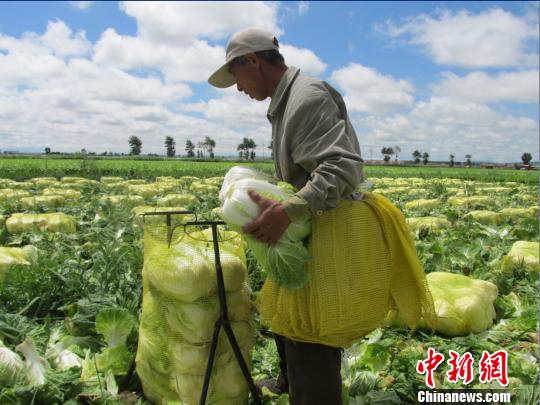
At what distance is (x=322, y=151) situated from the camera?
214 centimetres

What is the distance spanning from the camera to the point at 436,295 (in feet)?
12.8

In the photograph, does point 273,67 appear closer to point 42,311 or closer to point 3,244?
point 42,311

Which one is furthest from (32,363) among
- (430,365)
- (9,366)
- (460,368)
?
(460,368)

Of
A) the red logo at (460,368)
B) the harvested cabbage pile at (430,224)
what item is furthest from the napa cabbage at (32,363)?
the harvested cabbage pile at (430,224)

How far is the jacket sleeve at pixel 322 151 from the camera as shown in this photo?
2113 millimetres

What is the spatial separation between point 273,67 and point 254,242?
35.1 inches

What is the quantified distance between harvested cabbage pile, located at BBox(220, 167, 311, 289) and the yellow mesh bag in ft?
0.38

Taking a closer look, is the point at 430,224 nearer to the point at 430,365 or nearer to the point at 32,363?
the point at 430,365

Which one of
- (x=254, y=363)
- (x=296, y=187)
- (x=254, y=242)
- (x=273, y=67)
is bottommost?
(x=254, y=363)

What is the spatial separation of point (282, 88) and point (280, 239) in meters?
0.75

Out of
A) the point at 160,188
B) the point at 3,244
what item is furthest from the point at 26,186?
the point at 3,244

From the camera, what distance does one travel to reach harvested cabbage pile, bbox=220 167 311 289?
7.15 ft

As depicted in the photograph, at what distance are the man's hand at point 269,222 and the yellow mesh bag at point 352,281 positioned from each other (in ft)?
0.78

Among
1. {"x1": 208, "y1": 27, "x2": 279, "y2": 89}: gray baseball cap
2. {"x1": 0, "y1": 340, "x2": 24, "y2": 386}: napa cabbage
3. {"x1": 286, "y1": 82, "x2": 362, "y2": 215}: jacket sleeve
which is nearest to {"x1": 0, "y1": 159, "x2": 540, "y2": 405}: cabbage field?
{"x1": 0, "y1": 340, "x2": 24, "y2": 386}: napa cabbage
